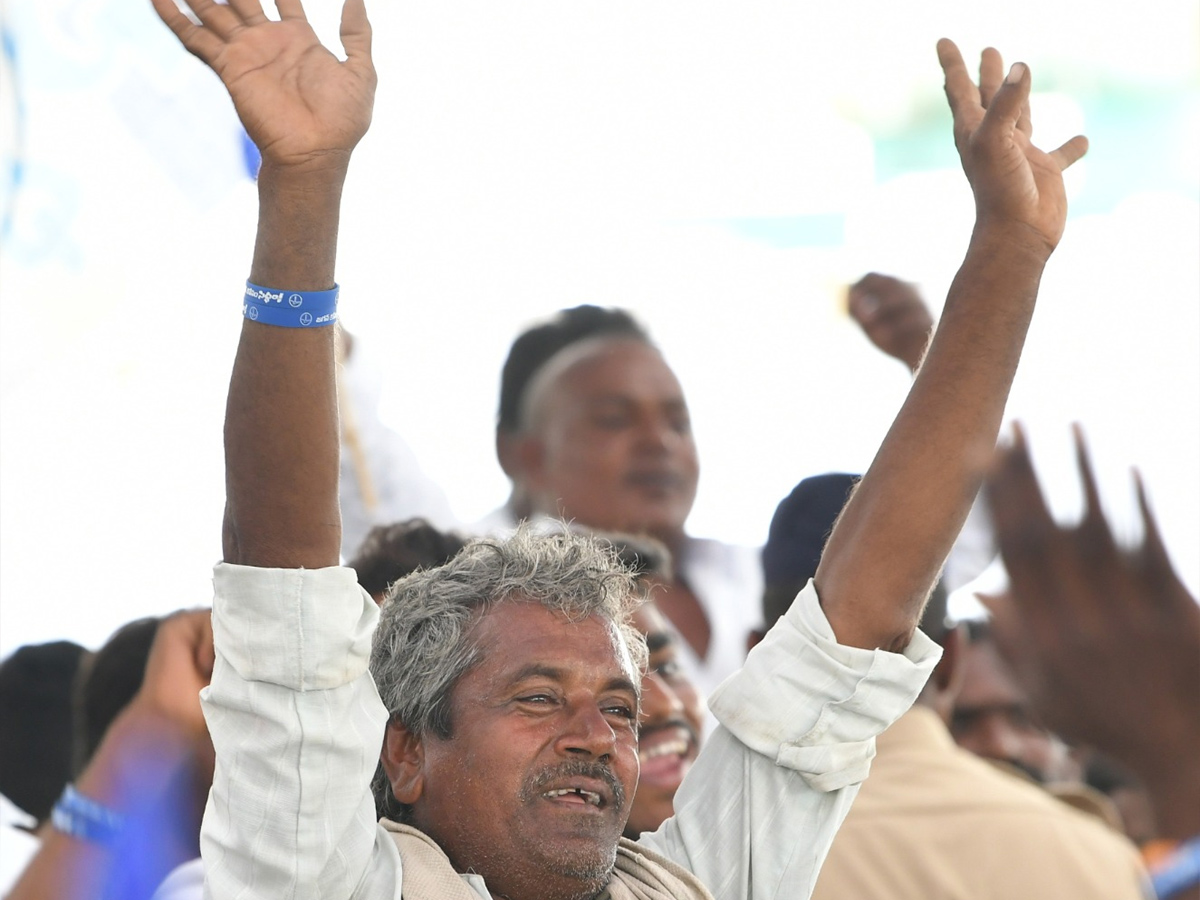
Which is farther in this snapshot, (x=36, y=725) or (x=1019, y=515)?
(x=1019, y=515)

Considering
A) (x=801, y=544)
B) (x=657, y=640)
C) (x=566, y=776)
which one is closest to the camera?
(x=566, y=776)

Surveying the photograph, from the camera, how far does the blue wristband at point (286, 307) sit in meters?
1.40

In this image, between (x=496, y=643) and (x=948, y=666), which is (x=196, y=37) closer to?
(x=496, y=643)

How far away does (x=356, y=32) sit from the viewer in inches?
58.7

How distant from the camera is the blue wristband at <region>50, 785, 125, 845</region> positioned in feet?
8.76

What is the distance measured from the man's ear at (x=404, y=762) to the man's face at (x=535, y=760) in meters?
0.01

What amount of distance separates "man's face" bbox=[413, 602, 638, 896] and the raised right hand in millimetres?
615

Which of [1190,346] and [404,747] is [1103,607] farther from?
[404,747]

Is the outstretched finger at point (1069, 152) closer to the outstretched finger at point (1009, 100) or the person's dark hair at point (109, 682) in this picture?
the outstretched finger at point (1009, 100)

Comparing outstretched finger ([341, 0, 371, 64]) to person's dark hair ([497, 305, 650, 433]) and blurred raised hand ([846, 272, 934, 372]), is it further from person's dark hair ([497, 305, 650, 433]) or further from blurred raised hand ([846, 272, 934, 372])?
blurred raised hand ([846, 272, 934, 372])

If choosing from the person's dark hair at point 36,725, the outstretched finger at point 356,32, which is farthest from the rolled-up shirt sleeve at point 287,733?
the person's dark hair at point 36,725

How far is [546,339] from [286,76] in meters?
2.17

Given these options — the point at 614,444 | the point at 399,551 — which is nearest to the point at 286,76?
the point at 399,551

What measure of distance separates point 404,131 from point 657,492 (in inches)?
42.1
